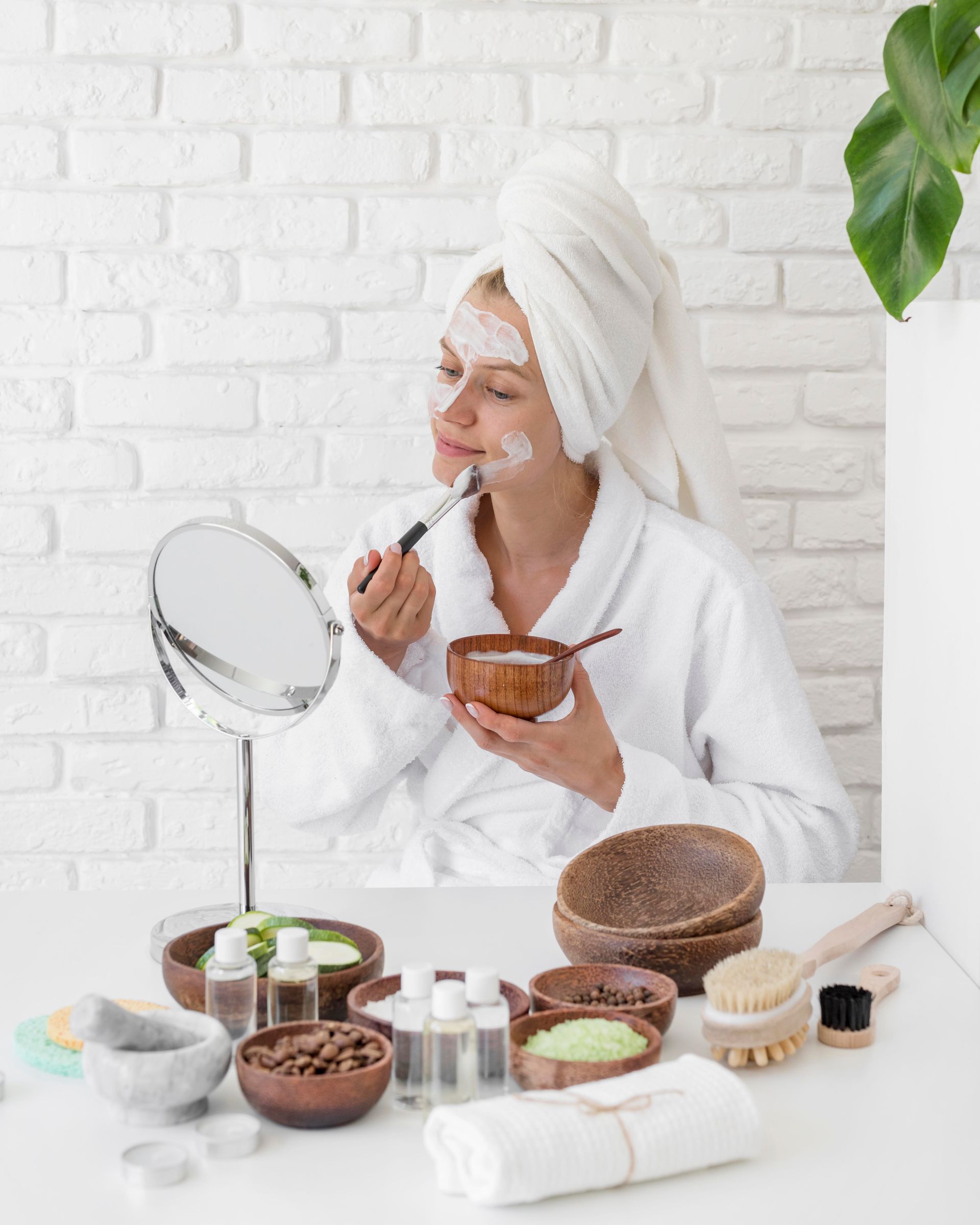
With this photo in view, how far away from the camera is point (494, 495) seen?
1.63m

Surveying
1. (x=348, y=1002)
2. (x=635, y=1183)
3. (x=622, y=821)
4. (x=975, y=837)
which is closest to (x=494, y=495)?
(x=622, y=821)

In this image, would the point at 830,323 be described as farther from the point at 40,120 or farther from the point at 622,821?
the point at 40,120

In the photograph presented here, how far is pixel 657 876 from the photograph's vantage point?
101 cm

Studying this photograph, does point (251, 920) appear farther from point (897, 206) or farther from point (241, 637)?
point (897, 206)

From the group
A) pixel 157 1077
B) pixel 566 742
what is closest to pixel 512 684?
pixel 566 742

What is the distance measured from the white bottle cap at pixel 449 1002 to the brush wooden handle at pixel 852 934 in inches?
11.4

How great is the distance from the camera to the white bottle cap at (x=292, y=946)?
81 centimetres

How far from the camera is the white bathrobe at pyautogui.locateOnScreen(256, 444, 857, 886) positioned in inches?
58.7

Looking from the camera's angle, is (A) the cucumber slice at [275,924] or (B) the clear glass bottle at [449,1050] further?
(A) the cucumber slice at [275,924]

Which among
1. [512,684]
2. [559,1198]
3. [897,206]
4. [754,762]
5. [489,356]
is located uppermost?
[897,206]

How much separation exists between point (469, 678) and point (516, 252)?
54 cm

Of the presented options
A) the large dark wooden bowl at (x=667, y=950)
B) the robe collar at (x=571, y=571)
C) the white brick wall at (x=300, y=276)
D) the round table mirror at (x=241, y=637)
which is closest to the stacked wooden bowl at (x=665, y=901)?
the large dark wooden bowl at (x=667, y=950)

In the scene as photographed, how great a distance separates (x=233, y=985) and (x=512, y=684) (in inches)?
21.0

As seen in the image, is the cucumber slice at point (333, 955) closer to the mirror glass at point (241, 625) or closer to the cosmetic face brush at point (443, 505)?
the mirror glass at point (241, 625)
